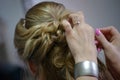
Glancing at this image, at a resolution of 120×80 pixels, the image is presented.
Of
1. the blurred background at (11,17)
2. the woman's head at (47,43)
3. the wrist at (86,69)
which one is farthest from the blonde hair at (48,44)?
the blurred background at (11,17)

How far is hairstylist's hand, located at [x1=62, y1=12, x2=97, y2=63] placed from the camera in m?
0.74

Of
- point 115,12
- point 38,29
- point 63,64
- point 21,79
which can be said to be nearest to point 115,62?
point 63,64

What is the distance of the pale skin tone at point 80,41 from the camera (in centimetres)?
74

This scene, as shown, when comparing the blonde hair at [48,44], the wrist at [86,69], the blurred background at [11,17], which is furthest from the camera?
the blurred background at [11,17]

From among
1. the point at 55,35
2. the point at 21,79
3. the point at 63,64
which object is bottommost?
the point at 21,79

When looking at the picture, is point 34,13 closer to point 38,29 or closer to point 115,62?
point 38,29

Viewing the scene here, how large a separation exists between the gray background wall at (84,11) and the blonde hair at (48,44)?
1.08ft

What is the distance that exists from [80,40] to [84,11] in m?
0.76

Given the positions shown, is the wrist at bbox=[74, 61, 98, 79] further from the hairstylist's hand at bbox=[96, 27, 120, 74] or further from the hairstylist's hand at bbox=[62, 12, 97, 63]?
the hairstylist's hand at bbox=[96, 27, 120, 74]

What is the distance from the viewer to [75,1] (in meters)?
1.46

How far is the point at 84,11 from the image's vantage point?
4.88ft

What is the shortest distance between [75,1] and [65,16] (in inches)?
23.7

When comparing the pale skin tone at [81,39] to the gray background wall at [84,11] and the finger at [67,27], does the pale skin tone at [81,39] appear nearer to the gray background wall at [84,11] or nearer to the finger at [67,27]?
the finger at [67,27]

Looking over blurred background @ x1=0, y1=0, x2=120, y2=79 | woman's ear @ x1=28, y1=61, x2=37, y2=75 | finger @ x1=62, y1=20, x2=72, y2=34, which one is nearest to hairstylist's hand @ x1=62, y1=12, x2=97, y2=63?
finger @ x1=62, y1=20, x2=72, y2=34
